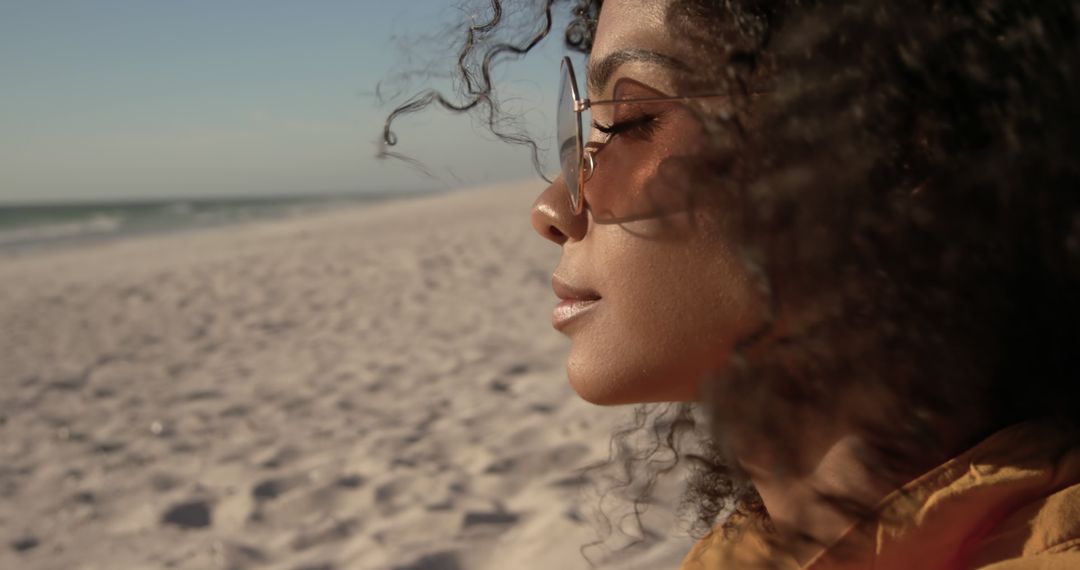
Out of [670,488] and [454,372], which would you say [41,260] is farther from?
[670,488]

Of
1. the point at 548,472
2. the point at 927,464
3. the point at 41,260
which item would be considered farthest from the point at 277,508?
the point at 41,260

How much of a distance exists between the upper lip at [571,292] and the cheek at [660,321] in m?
0.04

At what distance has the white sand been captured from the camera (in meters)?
2.93

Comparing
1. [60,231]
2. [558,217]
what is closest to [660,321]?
[558,217]

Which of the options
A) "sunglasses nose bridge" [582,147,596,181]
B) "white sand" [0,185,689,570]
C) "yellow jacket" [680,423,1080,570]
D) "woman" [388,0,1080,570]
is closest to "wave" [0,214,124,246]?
"white sand" [0,185,689,570]

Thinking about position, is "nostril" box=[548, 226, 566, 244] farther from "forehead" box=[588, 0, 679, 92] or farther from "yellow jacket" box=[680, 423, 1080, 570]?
"yellow jacket" box=[680, 423, 1080, 570]

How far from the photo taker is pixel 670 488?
3.10 metres

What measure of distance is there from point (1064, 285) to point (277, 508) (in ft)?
8.93

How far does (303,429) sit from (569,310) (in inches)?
119

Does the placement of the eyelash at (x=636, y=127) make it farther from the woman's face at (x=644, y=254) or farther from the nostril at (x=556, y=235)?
the nostril at (x=556, y=235)

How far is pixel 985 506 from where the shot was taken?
1133 millimetres

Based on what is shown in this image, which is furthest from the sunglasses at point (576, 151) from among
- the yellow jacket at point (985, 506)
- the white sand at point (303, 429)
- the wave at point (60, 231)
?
the wave at point (60, 231)

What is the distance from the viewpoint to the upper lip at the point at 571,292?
1.47 meters

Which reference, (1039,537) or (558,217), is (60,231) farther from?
(1039,537)
